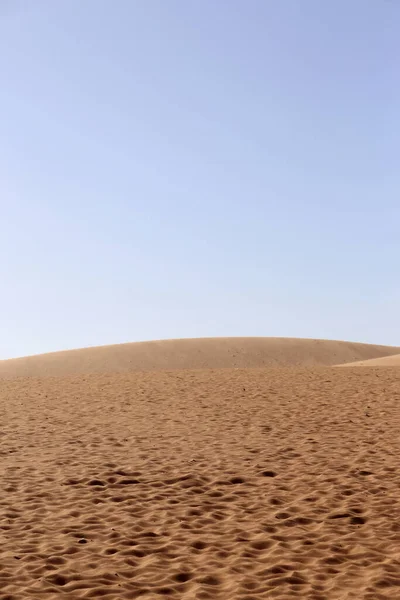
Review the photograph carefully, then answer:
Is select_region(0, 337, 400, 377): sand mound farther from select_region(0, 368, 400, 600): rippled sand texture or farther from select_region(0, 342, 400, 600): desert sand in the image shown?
select_region(0, 368, 400, 600): rippled sand texture

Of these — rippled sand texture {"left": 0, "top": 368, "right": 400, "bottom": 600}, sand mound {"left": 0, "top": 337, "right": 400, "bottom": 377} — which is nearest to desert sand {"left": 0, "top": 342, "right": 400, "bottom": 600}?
rippled sand texture {"left": 0, "top": 368, "right": 400, "bottom": 600}

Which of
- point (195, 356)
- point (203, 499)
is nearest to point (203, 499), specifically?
point (203, 499)

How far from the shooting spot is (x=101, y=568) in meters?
7.73

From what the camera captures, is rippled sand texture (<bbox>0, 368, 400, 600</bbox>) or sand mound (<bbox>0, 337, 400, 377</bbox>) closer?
rippled sand texture (<bbox>0, 368, 400, 600</bbox>)

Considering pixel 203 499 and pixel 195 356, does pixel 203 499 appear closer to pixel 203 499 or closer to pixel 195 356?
pixel 203 499

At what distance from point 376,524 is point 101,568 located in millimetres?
3753

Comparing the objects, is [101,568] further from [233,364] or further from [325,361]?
[325,361]

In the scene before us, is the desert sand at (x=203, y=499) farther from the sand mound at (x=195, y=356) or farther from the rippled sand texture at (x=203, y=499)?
the sand mound at (x=195, y=356)

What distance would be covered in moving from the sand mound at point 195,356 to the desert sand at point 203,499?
25.9 m

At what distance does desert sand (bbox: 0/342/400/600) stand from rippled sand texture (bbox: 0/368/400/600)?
0.09 feet

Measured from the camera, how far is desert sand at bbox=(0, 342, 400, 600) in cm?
743

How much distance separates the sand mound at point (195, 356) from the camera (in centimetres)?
4678

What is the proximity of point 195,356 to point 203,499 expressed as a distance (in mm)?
38600

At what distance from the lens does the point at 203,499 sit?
416 inches
